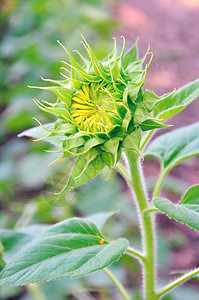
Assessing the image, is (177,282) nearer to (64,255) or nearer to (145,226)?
(145,226)

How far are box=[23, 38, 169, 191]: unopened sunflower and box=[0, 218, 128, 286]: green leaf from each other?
169 millimetres

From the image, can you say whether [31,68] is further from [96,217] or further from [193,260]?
[96,217]

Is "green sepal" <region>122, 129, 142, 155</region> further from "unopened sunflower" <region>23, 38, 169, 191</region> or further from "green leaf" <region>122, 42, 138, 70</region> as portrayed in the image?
"green leaf" <region>122, 42, 138, 70</region>

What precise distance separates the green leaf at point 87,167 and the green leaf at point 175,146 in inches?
12.8

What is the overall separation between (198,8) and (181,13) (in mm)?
313

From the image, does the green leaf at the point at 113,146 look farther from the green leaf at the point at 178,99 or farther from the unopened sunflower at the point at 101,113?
the green leaf at the point at 178,99

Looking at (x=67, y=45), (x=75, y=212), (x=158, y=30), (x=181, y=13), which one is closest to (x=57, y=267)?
(x=75, y=212)

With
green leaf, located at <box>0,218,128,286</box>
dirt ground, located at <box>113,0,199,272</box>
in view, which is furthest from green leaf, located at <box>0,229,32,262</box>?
dirt ground, located at <box>113,0,199,272</box>

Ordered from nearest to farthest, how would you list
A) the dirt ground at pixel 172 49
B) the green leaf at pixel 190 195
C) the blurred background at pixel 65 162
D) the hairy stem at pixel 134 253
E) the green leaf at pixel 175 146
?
the green leaf at pixel 190 195 → the hairy stem at pixel 134 253 → the green leaf at pixel 175 146 → the blurred background at pixel 65 162 → the dirt ground at pixel 172 49

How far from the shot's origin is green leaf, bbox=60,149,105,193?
90 centimetres

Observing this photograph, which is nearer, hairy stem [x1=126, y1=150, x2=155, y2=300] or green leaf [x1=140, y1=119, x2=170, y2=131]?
green leaf [x1=140, y1=119, x2=170, y2=131]

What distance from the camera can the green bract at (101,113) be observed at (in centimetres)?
88

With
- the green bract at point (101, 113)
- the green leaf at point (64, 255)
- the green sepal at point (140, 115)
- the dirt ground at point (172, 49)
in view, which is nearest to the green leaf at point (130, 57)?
the green bract at point (101, 113)

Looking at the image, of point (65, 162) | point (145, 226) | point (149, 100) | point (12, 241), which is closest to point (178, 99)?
point (149, 100)
